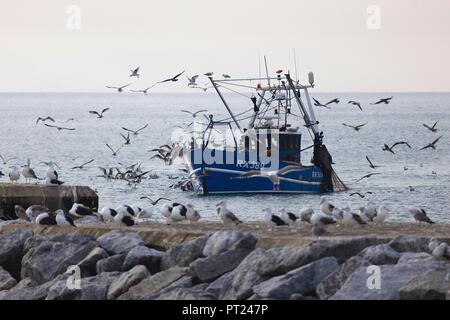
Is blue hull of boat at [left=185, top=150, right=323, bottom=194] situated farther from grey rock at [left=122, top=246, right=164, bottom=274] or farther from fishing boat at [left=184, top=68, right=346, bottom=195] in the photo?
grey rock at [left=122, top=246, right=164, bottom=274]

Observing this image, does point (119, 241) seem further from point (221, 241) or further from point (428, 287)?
point (428, 287)

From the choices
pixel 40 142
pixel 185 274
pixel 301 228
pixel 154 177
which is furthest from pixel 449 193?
pixel 40 142

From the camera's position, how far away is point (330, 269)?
1733 cm

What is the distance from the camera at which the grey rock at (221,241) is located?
18.9 meters

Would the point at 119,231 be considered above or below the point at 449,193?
above

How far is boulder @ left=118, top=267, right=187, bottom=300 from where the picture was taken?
1816cm

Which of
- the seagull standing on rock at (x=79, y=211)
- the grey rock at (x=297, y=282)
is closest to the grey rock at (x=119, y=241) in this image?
the grey rock at (x=297, y=282)

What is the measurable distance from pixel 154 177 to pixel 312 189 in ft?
34.0

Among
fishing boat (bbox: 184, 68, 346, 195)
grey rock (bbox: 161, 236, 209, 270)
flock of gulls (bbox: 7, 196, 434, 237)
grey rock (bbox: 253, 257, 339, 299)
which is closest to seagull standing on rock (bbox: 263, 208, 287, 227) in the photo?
flock of gulls (bbox: 7, 196, 434, 237)

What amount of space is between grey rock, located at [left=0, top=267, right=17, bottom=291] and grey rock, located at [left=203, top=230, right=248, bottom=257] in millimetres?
3599

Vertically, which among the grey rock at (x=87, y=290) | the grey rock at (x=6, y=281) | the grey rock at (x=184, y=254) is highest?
the grey rock at (x=184, y=254)

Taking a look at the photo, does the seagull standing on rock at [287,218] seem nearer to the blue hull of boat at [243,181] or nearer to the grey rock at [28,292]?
the grey rock at [28,292]

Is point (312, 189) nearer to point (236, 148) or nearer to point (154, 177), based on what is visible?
point (236, 148)

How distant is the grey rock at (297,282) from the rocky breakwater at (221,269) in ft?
0.05
